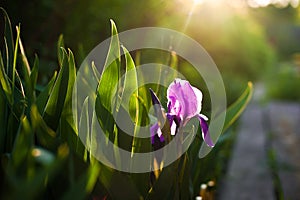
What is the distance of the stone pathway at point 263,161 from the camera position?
88.8 inches

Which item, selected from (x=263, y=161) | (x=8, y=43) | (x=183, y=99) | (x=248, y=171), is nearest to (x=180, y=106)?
(x=183, y=99)

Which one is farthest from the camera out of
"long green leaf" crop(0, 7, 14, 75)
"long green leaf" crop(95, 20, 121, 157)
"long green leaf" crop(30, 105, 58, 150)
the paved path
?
the paved path

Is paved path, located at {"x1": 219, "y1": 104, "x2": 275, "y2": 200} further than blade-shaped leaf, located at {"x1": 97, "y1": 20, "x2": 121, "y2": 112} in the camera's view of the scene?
Yes

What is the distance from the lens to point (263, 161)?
116 inches

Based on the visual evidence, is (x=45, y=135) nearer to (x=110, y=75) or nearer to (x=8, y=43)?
(x=110, y=75)

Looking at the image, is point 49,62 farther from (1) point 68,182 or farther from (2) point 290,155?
(2) point 290,155

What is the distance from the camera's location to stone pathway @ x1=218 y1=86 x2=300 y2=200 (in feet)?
7.40

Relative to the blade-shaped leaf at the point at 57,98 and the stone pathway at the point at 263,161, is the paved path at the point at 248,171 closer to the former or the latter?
the stone pathway at the point at 263,161

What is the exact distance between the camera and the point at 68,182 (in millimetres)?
696

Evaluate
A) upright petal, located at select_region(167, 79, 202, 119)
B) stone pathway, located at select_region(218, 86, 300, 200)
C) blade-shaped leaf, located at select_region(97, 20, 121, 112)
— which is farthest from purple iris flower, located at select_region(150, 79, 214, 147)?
stone pathway, located at select_region(218, 86, 300, 200)

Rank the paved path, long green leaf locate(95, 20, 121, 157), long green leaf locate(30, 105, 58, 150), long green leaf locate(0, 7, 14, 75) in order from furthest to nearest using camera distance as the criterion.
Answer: the paved path < long green leaf locate(0, 7, 14, 75) < long green leaf locate(95, 20, 121, 157) < long green leaf locate(30, 105, 58, 150)

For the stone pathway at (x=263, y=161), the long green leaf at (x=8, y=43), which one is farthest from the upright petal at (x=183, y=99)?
the stone pathway at (x=263, y=161)

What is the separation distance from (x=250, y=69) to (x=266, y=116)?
4.87 metres

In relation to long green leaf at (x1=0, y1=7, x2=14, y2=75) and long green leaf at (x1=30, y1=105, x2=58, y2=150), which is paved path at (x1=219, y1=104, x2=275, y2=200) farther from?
long green leaf at (x1=30, y1=105, x2=58, y2=150)
